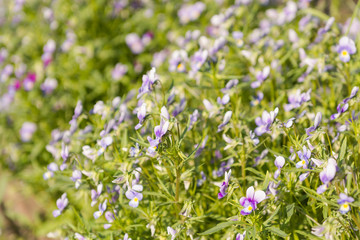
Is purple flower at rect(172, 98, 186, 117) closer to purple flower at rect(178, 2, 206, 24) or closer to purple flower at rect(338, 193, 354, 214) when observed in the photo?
purple flower at rect(338, 193, 354, 214)

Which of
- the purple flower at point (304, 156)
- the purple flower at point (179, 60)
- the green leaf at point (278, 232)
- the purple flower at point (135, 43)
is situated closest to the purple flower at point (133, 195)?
the green leaf at point (278, 232)

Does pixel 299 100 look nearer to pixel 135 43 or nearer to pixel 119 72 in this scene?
pixel 119 72

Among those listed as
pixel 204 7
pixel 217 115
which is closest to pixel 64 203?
pixel 217 115

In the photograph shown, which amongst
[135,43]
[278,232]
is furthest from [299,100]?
[135,43]

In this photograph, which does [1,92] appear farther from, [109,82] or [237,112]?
[237,112]

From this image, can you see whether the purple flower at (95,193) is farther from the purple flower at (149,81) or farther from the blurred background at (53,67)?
the blurred background at (53,67)

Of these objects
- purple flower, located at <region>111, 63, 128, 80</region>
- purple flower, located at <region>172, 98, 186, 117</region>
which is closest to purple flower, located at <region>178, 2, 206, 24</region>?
purple flower, located at <region>111, 63, 128, 80</region>

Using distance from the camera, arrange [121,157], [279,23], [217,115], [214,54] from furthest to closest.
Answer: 1. [279,23]
2. [214,54]
3. [217,115]
4. [121,157]
